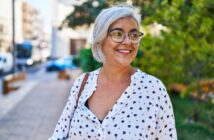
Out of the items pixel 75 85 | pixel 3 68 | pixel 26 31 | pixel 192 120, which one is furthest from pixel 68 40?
pixel 75 85

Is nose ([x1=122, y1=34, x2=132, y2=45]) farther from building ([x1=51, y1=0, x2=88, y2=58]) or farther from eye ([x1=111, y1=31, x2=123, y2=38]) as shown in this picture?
building ([x1=51, y1=0, x2=88, y2=58])

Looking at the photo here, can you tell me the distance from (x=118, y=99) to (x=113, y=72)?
177 millimetres

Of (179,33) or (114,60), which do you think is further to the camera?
(179,33)

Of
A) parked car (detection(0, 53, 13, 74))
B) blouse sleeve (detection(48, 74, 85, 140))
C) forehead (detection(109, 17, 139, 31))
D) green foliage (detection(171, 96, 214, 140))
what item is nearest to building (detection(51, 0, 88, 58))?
parked car (detection(0, 53, 13, 74))

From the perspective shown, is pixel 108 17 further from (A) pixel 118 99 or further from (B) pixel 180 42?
(B) pixel 180 42

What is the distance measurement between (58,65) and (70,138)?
139 feet

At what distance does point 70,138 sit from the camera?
2.52m

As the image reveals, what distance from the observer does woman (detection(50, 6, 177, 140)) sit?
2.39m

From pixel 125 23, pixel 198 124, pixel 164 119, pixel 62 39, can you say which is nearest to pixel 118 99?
pixel 164 119

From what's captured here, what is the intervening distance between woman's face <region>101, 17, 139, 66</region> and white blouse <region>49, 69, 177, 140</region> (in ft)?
0.36

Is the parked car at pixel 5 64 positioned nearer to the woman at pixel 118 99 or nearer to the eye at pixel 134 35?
the woman at pixel 118 99

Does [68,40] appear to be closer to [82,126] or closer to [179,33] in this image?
[179,33]

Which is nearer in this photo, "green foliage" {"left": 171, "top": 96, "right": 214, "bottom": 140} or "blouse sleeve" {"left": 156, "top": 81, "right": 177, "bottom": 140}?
"blouse sleeve" {"left": 156, "top": 81, "right": 177, "bottom": 140}

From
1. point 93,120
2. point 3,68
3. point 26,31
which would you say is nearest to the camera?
point 93,120
